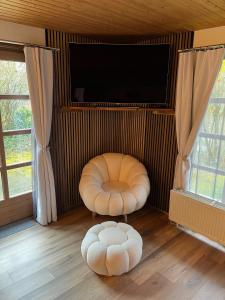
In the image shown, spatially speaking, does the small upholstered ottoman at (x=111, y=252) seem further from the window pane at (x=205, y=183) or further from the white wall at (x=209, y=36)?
the white wall at (x=209, y=36)

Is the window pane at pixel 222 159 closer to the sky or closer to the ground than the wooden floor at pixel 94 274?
closer to the sky

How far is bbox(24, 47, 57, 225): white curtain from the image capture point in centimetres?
260

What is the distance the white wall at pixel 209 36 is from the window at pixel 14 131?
2051mm

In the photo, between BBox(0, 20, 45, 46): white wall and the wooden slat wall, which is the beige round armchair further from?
BBox(0, 20, 45, 46): white wall

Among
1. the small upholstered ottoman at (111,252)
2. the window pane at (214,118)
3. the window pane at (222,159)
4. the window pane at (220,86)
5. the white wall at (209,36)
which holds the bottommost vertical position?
the small upholstered ottoman at (111,252)

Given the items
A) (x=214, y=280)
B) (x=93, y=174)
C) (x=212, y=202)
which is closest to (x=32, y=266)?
(x=93, y=174)

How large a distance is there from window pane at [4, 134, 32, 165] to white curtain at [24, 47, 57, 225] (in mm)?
250

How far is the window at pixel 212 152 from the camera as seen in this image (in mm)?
2623

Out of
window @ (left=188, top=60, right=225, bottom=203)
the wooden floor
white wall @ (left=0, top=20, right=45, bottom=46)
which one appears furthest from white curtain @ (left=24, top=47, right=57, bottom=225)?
window @ (left=188, top=60, right=225, bottom=203)

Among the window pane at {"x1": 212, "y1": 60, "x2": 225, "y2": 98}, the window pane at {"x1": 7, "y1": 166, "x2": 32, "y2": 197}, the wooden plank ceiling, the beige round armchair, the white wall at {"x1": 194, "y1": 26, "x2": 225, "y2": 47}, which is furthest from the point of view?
the window pane at {"x1": 7, "y1": 166, "x2": 32, "y2": 197}

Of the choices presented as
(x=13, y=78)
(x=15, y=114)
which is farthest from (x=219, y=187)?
(x=13, y=78)

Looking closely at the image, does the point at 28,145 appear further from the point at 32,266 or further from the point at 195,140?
the point at 195,140

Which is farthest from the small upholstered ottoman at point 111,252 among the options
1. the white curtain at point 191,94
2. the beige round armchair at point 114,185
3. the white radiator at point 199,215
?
the white curtain at point 191,94

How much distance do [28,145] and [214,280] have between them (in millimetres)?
2568
